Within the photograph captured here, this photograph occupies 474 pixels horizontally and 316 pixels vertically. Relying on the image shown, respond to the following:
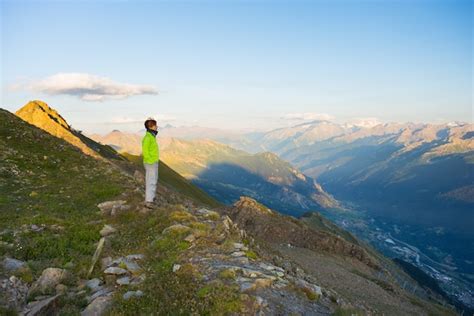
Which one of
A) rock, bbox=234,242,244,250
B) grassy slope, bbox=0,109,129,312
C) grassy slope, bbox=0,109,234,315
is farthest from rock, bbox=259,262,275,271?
grassy slope, bbox=0,109,129,312

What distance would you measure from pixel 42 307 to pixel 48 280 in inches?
89.1

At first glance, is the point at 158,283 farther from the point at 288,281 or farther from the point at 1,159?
the point at 1,159

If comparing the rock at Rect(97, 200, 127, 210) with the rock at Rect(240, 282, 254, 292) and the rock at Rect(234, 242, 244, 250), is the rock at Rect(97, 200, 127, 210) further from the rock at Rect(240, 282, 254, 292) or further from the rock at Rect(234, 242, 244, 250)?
the rock at Rect(240, 282, 254, 292)

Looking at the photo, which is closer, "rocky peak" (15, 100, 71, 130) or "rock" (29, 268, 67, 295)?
"rock" (29, 268, 67, 295)

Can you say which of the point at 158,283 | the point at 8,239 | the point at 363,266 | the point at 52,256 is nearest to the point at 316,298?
the point at 158,283

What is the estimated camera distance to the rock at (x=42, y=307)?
37.5ft

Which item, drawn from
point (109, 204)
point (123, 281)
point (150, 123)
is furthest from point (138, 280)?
point (109, 204)

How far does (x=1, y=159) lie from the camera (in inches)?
1377

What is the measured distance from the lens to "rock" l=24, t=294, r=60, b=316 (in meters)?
11.4

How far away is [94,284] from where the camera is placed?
14141 millimetres

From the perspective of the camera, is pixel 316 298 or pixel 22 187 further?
pixel 22 187

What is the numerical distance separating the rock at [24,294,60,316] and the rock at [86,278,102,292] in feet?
5.40

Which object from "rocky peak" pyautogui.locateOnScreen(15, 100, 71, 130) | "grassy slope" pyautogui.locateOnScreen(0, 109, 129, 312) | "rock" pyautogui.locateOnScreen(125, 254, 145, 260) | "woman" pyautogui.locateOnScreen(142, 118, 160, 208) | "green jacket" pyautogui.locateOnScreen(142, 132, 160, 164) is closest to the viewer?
"rock" pyautogui.locateOnScreen(125, 254, 145, 260)

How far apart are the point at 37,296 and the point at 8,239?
6751 mm
